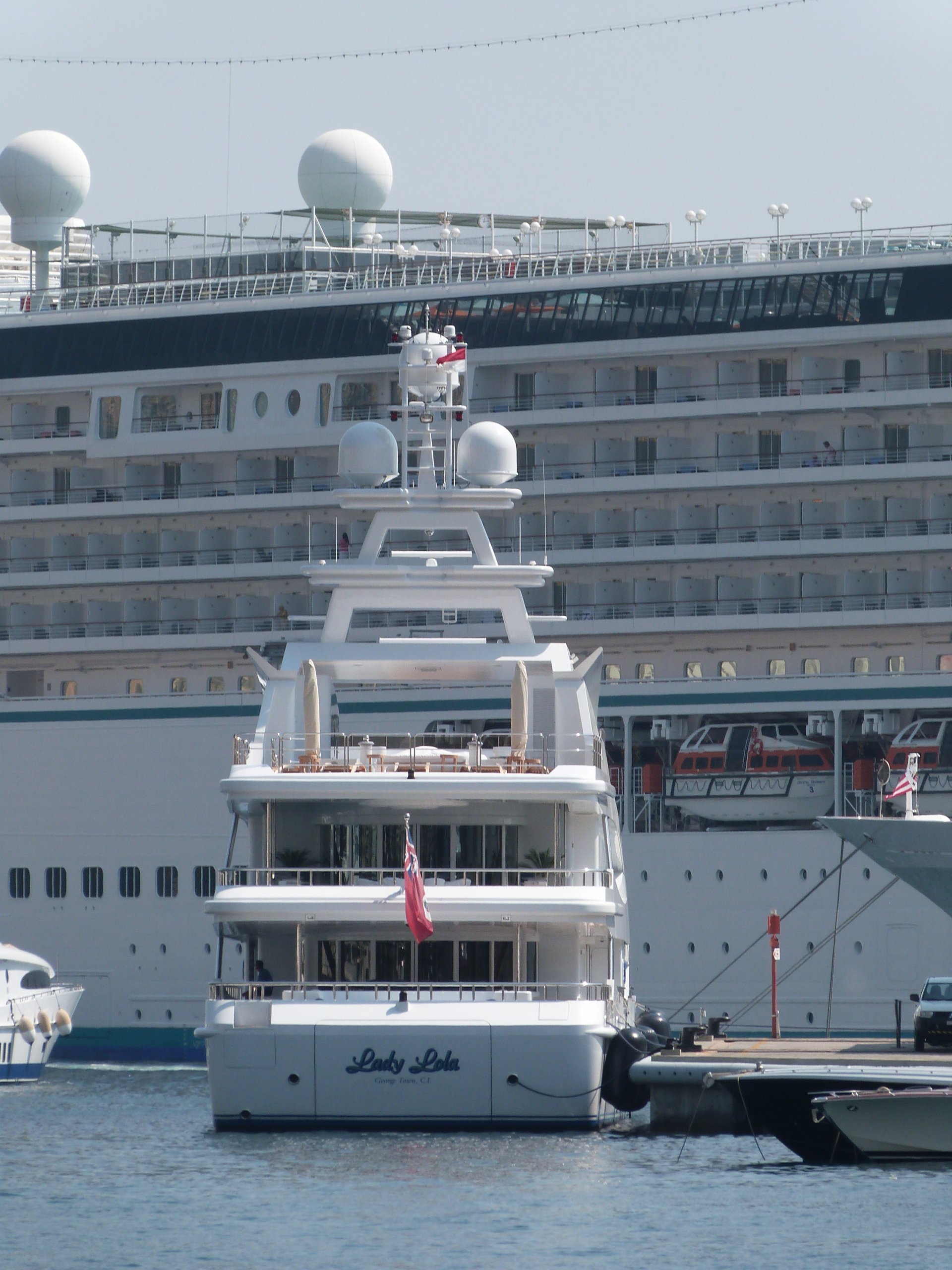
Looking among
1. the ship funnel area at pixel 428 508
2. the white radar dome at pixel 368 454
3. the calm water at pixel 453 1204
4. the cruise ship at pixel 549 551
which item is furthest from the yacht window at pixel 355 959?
the cruise ship at pixel 549 551

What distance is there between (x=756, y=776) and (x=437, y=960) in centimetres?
1122

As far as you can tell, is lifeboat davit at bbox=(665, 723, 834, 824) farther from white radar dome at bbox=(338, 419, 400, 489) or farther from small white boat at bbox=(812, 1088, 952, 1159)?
small white boat at bbox=(812, 1088, 952, 1159)

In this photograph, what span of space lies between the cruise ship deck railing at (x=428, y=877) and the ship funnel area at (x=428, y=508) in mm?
3254

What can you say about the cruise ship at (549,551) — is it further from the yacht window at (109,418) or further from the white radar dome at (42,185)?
the white radar dome at (42,185)

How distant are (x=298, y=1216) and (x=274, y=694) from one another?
944cm

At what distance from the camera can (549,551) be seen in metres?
43.1

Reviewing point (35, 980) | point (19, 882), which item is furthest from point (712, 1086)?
point (19, 882)

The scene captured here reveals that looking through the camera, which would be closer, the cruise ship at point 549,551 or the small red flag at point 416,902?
the small red flag at point 416,902

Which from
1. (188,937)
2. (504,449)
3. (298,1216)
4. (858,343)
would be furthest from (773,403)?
(298,1216)

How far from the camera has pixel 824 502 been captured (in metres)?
41.7

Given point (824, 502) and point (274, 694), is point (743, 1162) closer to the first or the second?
point (274, 694)

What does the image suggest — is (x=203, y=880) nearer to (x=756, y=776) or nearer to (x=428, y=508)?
(x=756, y=776)

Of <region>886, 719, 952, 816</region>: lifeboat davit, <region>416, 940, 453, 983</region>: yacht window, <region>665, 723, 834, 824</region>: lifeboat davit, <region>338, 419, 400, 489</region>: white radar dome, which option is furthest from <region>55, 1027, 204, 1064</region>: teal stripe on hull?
<region>416, 940, 453, 983</region>: yacht window

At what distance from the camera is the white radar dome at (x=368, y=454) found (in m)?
33.5
